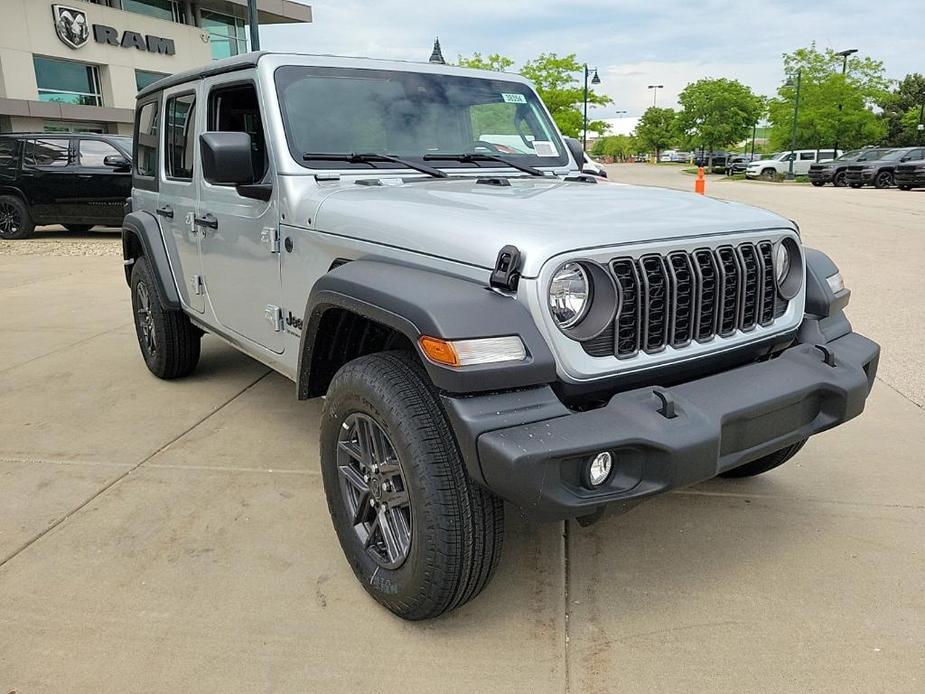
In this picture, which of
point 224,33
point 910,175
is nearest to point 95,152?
point 910,175

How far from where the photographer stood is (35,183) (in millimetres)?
12438

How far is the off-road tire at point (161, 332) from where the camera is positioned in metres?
4.79

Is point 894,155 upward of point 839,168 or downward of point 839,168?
upward

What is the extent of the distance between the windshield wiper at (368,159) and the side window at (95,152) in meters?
10.5

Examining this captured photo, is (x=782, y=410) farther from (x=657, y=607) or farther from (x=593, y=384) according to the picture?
(x=657, y=607)

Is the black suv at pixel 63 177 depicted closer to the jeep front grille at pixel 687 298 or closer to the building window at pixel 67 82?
the jeep front grille at pixel 687 298

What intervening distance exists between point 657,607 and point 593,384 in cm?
90

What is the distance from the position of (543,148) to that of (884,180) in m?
26.1

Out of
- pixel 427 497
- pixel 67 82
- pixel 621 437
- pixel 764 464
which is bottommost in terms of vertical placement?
pixel 764 464

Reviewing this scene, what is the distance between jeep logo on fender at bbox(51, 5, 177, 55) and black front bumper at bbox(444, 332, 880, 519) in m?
28.5

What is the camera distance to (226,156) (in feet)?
9.88

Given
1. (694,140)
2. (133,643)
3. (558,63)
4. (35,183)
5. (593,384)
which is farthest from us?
(694,140)

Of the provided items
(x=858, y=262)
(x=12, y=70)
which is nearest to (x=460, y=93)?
(x=858, y=262)

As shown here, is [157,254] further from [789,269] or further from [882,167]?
[882,167]
